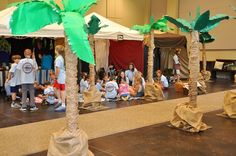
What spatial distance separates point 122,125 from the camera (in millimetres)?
6441

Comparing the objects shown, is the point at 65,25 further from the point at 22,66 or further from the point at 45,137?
the point at 22,66

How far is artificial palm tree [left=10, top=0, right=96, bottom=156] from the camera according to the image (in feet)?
11.7

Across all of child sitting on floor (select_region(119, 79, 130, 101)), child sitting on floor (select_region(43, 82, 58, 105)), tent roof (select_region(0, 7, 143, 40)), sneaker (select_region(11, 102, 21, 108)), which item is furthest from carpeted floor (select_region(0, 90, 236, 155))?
tent roof (select_region(0, 7, 143, 40))

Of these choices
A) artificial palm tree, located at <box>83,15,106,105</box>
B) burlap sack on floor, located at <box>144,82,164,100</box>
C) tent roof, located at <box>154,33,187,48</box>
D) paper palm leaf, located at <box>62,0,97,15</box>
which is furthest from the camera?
tent roof, located at <box>154,33,187,48</box>

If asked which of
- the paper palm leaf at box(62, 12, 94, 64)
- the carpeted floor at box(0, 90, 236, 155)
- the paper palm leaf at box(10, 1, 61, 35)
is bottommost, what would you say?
the carpeted floor at box(0, 90, 236, 155)

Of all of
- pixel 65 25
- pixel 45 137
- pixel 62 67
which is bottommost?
pixel 45 137

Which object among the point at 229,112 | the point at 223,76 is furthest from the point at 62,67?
the point at 223,76

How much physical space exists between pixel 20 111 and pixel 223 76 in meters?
12.4

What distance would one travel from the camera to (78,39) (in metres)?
3.56

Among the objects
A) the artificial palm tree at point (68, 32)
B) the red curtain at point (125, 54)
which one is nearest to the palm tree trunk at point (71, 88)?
the artificial palm tree at point (68, 32)

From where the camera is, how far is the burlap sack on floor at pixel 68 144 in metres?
4.08

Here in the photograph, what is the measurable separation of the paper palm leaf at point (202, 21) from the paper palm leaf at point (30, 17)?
3.18 m

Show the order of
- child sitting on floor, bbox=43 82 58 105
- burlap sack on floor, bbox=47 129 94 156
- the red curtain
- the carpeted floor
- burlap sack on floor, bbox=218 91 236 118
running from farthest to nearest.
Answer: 1. the red curtain
2. child sitting on floor, bbox=43 82 58 105
3. burlap sack on floor, bbox=218 91 236 118
4. the carpeted floor
5. burlap sack on floor, bbox=47 129 94 156

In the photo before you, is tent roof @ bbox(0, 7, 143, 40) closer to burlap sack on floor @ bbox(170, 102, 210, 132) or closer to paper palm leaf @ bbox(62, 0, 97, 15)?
burlap sack on floor @ bbox(170, 102, 210, 132)
